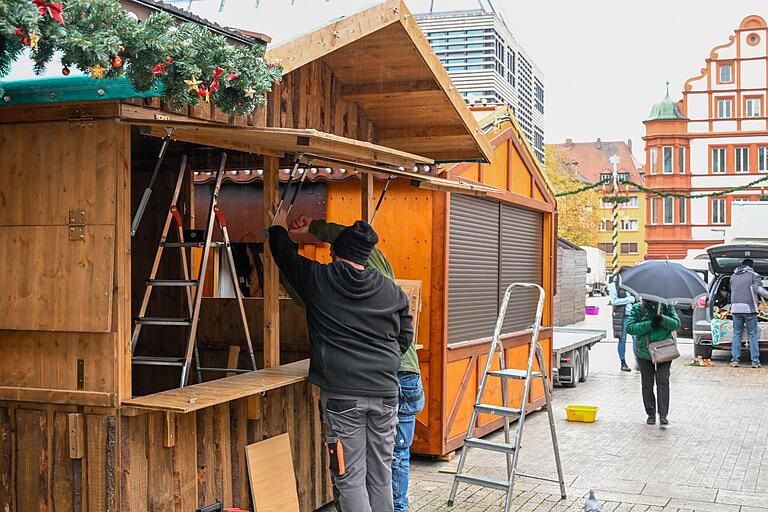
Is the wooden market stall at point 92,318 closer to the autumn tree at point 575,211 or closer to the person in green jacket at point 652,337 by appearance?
the person in green jacket at point 652,337

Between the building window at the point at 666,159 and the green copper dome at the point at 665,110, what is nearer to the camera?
the green copper dome at the point at 665,110

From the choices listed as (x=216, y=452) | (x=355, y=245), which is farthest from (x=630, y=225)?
(x=216, y=452)

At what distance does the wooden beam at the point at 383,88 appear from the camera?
23.7ft

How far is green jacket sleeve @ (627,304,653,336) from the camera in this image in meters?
10.9

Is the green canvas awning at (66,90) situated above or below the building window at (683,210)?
below

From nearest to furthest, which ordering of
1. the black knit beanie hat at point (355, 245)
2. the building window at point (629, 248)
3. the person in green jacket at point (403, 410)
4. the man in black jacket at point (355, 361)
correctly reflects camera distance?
the man in black jacket at point (355, 361) → the black knit beanie hat at point (355, 245) → the person in green jacket at point (403, 410) → the building window at point (629, 248)

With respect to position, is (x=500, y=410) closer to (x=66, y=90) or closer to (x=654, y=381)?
(x=66, y=90)

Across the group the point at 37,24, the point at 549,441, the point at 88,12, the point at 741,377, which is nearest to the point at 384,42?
the point at 88,12

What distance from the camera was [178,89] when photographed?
437 centimetres

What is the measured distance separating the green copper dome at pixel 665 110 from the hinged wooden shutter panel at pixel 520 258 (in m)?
47.6

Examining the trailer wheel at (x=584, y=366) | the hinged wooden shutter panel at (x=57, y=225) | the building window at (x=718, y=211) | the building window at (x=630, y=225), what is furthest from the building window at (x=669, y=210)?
the hinged wooden shutter panel at (x=57, y=225)

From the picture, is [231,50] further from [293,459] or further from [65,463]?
[293,459]

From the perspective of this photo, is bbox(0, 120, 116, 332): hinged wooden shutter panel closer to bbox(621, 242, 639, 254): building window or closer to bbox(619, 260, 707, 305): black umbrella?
bbox(619, 260, 707, 305): black umbrella

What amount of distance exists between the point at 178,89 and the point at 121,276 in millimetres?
1158
